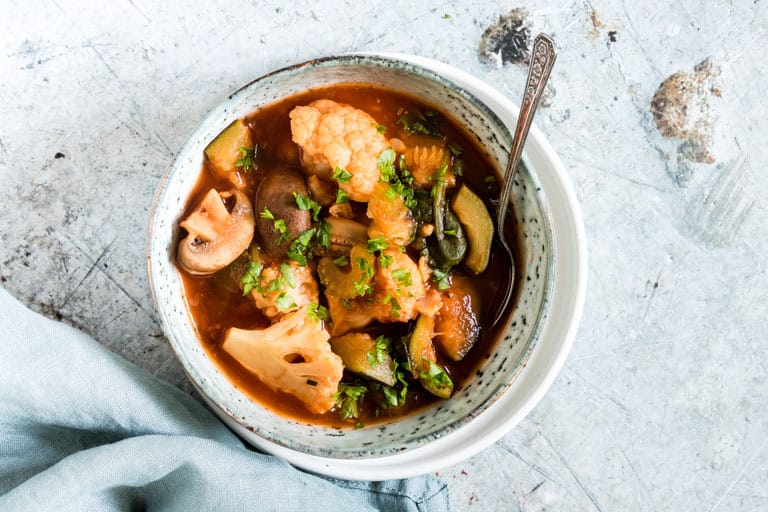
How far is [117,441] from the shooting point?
235 centimetres

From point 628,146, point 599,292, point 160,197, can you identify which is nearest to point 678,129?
point 628,146

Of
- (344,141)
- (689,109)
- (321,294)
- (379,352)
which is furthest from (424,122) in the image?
(689,109)

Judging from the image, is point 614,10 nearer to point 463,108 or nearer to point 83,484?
point 463,108

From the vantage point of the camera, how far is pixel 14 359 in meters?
2.24

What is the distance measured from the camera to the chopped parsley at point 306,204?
224 cm

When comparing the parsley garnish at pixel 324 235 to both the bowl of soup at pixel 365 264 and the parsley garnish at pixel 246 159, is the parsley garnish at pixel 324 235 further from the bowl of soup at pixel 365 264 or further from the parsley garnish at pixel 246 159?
the parsley garnish at pixel 246 159

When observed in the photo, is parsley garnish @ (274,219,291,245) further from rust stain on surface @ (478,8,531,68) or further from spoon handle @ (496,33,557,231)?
rust stain on surface @ (478,8,531,68)

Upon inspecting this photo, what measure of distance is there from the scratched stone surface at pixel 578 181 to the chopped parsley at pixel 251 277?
1.44 feet

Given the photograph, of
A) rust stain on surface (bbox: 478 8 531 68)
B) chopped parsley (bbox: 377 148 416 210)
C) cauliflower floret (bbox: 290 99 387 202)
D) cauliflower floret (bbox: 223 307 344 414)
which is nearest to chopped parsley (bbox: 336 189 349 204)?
cauliflower floret (bbox: 290 99 387 202)

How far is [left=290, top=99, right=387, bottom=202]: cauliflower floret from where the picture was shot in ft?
7.24

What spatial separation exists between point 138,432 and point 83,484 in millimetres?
220

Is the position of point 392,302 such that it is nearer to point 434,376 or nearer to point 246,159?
point 434,376

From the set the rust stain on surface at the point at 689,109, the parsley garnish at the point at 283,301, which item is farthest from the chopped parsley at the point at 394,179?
the rust stain on surface at the point at 689,109

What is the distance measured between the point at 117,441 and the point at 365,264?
1025 mm
